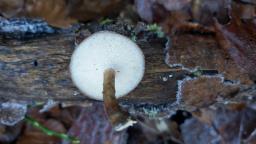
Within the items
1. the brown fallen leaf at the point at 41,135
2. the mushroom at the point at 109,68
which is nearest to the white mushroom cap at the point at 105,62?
the mushroom at the point at 109,68

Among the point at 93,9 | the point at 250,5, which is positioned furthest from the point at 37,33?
the point at 250,5

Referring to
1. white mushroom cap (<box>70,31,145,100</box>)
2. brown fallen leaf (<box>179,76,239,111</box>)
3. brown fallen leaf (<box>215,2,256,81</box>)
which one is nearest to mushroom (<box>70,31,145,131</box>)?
white mushroom cap (<box>70,31,145,100</box>)

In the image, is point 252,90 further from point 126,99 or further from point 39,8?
point 39,8

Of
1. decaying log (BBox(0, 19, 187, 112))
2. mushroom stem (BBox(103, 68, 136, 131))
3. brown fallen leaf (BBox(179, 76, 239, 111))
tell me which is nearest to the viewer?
mushroom stem (BBox(103, 68, 136, 131))

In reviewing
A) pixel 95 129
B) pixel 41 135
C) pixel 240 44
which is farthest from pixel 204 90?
pixel 41 135

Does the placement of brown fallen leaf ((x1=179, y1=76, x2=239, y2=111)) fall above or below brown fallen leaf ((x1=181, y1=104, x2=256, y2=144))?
above

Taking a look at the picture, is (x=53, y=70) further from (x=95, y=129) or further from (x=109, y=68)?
(x=95, y=129)

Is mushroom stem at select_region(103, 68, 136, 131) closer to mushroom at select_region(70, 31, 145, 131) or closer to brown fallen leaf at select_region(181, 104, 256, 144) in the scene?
mushroom at select_region(70, 31, 145, 131)
